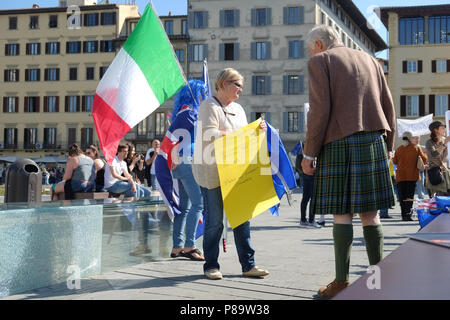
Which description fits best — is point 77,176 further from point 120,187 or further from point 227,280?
point 227,280

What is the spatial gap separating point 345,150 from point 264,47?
47.4 metres

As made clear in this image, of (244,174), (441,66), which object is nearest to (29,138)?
(441,66)

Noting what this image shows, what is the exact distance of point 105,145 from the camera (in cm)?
553

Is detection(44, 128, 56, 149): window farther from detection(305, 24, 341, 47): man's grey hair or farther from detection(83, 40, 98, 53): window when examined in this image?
detection(305, 24, 341, 47): man's grey hair

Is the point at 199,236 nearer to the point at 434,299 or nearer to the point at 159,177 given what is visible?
the point at 159,177

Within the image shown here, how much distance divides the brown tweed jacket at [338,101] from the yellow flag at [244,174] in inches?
39.4

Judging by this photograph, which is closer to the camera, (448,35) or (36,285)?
(36,285)

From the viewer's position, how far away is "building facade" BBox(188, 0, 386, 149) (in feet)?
160

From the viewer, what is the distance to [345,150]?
3666 millimetres

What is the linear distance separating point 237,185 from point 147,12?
2.27m

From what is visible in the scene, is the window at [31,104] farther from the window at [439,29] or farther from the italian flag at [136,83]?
the italian flag at [136,83]

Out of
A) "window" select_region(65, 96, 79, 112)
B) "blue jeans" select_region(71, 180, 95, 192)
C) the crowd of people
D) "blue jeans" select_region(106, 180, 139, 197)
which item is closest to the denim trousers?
the crowd of people

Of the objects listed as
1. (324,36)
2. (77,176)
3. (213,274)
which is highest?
(324,36)
